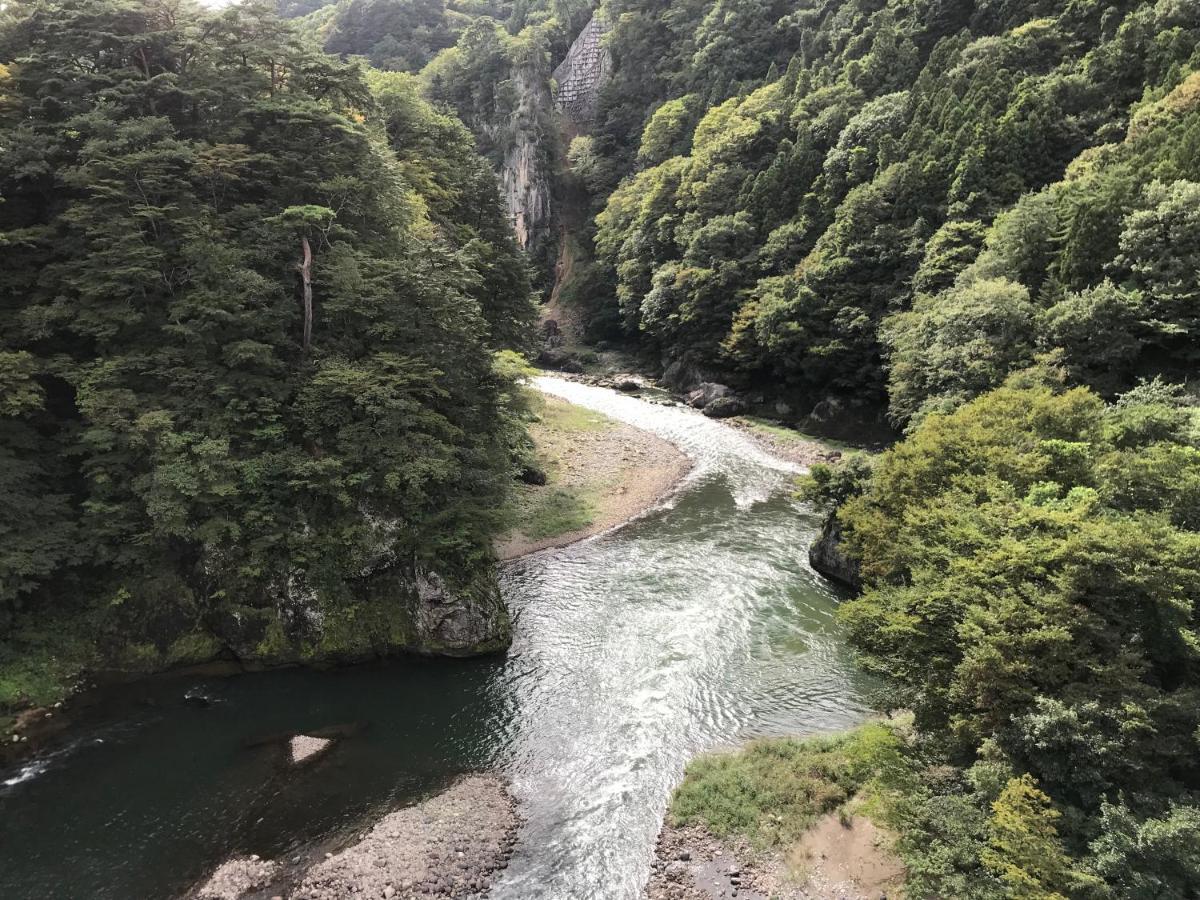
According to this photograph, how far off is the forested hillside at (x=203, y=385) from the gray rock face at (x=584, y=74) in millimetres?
84451

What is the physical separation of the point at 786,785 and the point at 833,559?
500 inches

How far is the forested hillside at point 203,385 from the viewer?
730 inches

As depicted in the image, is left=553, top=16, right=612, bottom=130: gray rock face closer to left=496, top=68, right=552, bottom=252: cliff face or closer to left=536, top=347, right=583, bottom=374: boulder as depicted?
left=496, top=68, right=552, bottom=252: cliff face

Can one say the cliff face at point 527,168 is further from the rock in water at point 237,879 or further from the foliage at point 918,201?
the rock in water at point 237,879

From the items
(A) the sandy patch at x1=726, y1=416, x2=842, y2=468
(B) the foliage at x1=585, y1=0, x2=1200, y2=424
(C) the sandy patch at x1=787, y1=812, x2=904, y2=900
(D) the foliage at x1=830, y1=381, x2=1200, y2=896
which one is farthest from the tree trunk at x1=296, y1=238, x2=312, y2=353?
(A) the sandy patch at x1=726, y1=416, x2=842, y2=468

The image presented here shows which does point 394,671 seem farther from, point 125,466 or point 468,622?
point 125,466

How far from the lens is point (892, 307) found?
43.6 metres

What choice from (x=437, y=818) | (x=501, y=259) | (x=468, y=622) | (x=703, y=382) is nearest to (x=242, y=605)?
(x=468, y=622)

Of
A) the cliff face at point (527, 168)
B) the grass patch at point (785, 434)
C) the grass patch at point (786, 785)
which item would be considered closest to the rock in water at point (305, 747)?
the grass patch at point (786, 785)

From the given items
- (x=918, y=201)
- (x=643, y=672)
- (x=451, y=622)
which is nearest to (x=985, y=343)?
(x=918, y=201)

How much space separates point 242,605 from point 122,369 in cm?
818

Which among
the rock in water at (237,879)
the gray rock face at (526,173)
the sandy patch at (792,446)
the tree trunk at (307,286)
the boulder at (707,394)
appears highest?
the gray rock face at (526,173)

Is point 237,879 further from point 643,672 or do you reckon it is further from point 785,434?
point 785,434

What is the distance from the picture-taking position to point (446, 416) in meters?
23.8
